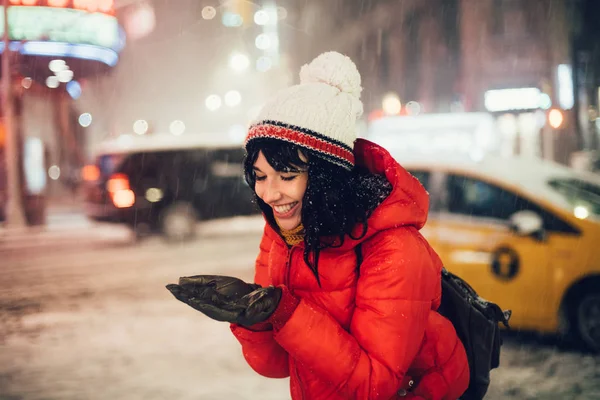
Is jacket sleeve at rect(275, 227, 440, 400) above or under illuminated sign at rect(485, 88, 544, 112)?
under

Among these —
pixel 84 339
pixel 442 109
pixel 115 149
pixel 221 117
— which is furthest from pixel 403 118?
Result: pixel 221 117

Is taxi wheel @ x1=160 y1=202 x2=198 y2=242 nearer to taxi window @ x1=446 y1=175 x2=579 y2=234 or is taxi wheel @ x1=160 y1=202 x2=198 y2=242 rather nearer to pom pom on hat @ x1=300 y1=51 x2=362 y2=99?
taxi window @ x1=446 y1=175 x2=579 y2=234

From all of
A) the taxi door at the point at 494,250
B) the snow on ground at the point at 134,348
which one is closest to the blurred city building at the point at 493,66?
the snow on ground at the point at 134,348

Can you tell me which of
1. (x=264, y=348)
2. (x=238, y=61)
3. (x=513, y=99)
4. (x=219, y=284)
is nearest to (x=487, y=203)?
(x=264, y=348)

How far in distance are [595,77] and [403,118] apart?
406 inches

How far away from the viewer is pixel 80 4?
76.4ft

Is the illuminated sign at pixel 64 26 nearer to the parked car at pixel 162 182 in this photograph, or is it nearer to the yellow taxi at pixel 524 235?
the parked car at pixel 162 182

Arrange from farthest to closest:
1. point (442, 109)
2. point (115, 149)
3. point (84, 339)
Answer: point (442, 109) → point (115, 149) → point (84, 339)

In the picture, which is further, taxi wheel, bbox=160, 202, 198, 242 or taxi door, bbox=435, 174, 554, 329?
taxi wheel, bbox=160, 202, 198, 242

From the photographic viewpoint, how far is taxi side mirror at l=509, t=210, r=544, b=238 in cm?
544

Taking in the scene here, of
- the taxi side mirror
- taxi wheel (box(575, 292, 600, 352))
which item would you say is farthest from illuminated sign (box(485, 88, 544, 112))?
taxi wheel (box(575, 292, 600, 352))

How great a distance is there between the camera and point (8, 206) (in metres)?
17.6

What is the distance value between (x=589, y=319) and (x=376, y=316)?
4476 mm

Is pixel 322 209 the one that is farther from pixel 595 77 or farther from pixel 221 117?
pixel 221 117
